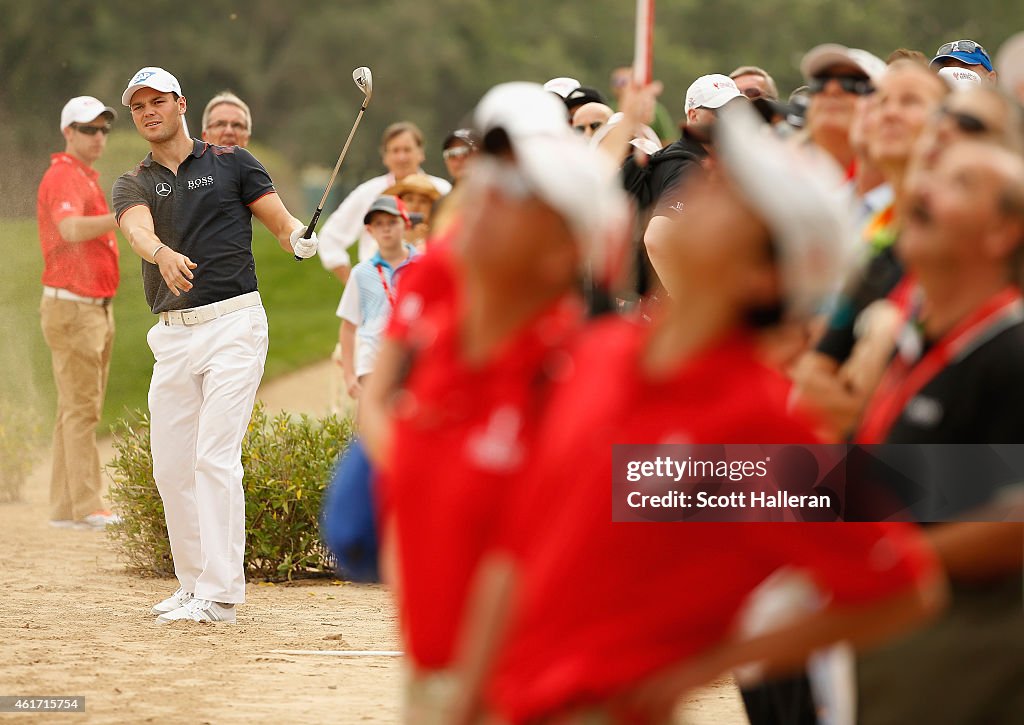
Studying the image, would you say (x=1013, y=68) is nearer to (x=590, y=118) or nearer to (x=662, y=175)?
(x=662, y=175)

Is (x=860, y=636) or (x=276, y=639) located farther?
(x=276, y=639)

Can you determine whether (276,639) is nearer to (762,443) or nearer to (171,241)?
(171,241)

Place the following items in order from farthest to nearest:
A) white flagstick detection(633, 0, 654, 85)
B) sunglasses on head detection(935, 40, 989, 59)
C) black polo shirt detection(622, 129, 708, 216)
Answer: sunglasses on head detection(935, 40, 989, 59), black polo shirt detection(622, 129, 708, 216), white flagstick detection(633, 0, 654, 85)

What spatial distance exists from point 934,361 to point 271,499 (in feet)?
20.7

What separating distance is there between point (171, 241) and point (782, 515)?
5860 mm

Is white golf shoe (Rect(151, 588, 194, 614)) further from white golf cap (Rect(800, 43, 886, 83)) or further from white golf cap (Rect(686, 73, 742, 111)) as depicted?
Answer: white golf cap (Rect(800, 43, 886, 83))

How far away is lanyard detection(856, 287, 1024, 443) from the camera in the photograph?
2934mm

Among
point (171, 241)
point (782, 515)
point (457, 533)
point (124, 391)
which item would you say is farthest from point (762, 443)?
point (124, 391)

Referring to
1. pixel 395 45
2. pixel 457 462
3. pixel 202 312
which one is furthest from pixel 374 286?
pixel 395 45

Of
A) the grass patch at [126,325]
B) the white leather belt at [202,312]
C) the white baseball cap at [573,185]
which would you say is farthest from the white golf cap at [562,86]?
the white baseball cap at [573,185]

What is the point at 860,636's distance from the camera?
94.6 inches

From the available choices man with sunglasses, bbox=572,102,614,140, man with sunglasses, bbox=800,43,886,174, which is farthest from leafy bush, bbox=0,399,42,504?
man with sunglasses, bbox=800,43,886,174

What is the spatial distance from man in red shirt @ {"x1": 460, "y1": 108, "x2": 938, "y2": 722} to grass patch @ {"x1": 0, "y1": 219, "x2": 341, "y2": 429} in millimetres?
11194

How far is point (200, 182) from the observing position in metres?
7.95
